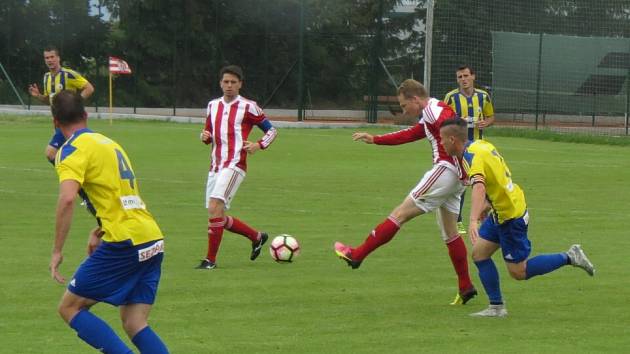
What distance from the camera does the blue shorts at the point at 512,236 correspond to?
29.5ft

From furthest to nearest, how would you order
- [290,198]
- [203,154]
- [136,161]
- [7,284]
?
[203,154], [136,161], [290,198], [7,284]

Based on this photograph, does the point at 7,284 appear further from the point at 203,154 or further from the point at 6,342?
the point at 203,154

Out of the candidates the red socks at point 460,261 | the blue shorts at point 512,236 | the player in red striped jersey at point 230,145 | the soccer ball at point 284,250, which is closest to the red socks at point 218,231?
the player in red striped jersey at point 230,145

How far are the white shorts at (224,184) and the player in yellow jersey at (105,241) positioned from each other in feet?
16.7

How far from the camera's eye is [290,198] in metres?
17.7

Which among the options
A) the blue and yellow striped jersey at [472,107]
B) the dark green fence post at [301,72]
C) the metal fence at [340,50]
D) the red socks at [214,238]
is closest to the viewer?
the red socks at [214,238]

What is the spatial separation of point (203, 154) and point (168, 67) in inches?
740

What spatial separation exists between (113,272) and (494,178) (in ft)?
10.9

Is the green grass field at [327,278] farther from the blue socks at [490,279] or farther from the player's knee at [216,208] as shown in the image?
the player's knee at [216,208]

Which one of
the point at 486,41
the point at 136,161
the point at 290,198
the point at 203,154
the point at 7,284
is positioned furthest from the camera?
the point at 486,41

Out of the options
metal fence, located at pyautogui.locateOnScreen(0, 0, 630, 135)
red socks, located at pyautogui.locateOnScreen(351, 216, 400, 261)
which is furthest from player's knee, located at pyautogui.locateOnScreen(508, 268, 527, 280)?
metal fence, located at pyautogui.locateOnScreen(0, 0, 630, 135)

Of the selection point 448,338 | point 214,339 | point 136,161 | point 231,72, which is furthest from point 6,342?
point 136,161

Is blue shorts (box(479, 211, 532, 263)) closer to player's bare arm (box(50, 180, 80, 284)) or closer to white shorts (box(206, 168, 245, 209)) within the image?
white shorts (box(206, 168, 245, 209))

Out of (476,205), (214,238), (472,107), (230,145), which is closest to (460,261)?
(476,205)
